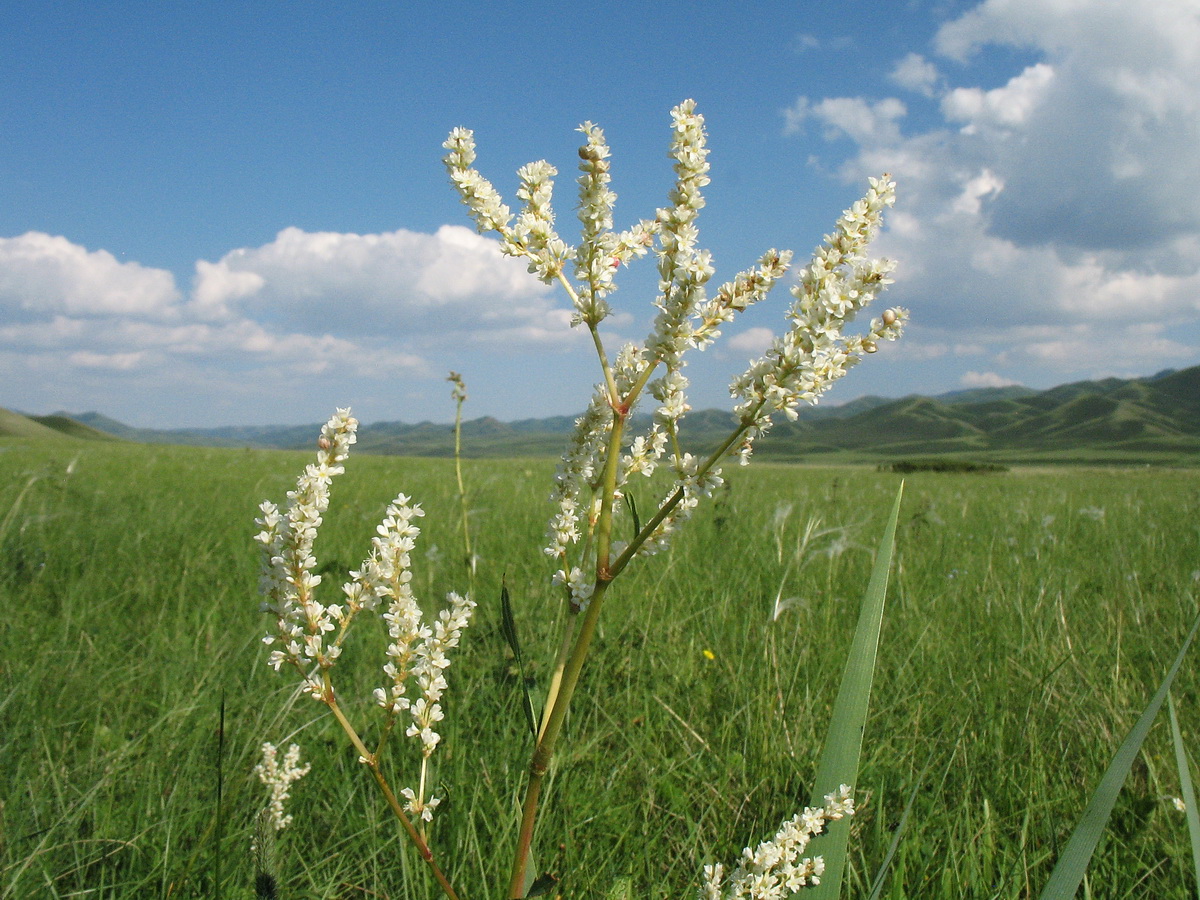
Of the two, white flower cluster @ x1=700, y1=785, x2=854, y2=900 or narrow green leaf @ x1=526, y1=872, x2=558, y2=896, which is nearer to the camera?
narrow green leaf @ x1=526, y1=872, x2=558, y2=896

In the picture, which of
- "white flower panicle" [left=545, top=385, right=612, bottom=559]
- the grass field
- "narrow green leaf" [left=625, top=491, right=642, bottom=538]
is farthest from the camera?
the grass field

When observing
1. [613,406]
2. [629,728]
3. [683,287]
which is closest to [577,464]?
[613,406]

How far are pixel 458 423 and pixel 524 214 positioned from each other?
10.7ft

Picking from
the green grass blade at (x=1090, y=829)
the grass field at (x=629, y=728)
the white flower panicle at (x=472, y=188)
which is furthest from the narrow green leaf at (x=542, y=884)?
the white flower panicle at (x=472, y=188)

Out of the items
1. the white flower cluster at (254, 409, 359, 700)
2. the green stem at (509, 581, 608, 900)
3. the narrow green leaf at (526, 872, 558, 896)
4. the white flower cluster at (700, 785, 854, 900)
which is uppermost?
the white flower cluster at (254, 409, 359, 700)

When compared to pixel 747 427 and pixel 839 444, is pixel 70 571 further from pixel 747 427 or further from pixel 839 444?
pixel 839 444

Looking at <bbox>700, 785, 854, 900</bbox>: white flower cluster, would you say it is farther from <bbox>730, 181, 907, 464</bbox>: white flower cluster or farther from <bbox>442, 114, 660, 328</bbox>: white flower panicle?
<bbox>442, 114, 660, 328</bbox>: white flower panicle

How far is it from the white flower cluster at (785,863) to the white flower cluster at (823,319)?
693 millimetres

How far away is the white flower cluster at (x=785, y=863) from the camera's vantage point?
52.8 inches

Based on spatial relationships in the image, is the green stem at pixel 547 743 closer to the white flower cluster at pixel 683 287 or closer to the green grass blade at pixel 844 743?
the white flower cluster at pixel 683 287

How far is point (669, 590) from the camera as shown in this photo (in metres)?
5.06

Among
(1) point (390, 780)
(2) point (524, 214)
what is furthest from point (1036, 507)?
(2) point (524, 214)

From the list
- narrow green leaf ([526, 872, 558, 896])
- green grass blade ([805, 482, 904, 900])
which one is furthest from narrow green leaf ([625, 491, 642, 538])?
narrow green leaf ([526, 872, 558, 896])

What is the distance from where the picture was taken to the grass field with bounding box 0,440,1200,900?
90.0 inches
